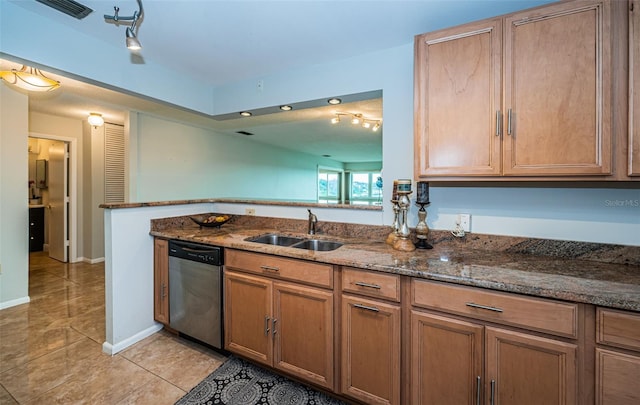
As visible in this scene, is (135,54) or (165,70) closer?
(135,54)

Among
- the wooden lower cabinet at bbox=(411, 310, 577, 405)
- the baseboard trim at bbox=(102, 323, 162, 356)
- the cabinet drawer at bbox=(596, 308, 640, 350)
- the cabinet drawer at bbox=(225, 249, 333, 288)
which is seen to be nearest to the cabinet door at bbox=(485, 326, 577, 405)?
the wooden lower cabinet at bbox=(411, 310, 577, 405)

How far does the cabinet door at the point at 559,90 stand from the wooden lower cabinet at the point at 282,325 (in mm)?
1351

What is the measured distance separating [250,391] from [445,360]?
Result: 1237 mm

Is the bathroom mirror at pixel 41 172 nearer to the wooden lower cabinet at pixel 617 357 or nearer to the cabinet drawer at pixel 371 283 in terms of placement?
the cabinet drawer at pixel 371 283

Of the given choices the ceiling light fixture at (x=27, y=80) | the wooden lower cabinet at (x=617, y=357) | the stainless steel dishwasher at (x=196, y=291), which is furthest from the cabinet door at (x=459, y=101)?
the ceiling light fixture at (x=27, y=80)

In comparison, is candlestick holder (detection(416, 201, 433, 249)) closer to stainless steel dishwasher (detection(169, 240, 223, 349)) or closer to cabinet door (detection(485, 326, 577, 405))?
cabinet door (detection(485, 326, 577, 405))

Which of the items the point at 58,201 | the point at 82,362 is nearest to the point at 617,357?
the point at 82,362

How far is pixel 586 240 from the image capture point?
1.55 m

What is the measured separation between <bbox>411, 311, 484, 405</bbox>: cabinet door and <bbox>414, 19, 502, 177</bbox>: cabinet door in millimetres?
837

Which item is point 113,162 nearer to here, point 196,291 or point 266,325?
point 196,291

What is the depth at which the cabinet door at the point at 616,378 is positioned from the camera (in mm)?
1000

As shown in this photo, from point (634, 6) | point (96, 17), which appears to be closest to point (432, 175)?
point (634, 6)

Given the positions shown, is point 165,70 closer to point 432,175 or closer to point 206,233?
point 206,233

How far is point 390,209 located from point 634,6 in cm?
151
